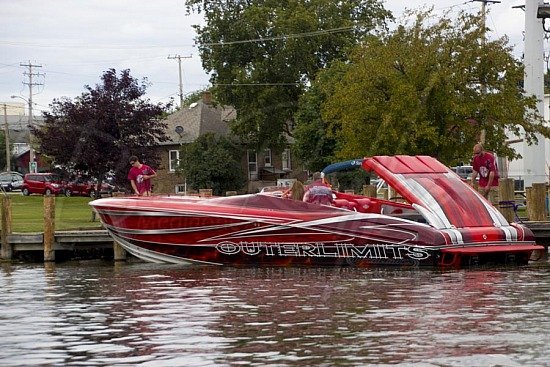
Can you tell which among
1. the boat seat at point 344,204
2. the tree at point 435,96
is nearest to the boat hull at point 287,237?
the boat seat at point 344,204

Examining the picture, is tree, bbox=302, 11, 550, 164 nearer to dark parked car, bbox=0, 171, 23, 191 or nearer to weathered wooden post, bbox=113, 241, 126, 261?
weathered wooden post, bbox=113, 241, 126, 261

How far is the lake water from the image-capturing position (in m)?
11.1

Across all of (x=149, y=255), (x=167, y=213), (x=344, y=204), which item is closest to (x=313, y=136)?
(x=149, y=255)

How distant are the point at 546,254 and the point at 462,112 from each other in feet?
29.7

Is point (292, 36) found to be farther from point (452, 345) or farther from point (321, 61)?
point (452, 345)

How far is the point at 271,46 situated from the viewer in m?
64.8

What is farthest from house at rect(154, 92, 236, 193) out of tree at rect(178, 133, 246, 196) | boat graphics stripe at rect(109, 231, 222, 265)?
boat graphics stripe at rect(109, 231, 222, 265)

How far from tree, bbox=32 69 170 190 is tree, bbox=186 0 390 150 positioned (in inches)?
794

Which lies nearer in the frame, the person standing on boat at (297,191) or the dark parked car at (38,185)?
the person standing on boat at (297,191)

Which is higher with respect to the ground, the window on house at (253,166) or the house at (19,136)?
the house at (19,136)

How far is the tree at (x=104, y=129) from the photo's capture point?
133 ft

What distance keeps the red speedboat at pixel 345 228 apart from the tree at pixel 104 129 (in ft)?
56.4

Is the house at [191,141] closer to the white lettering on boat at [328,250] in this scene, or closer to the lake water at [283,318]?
the white lettering on boat at [328,250]

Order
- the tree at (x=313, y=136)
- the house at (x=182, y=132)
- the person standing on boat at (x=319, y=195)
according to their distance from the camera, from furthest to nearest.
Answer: the house at (x=182, y=132)
the tree at (x=313, y=136)
the person standing on boat at (x=319, y=195)
